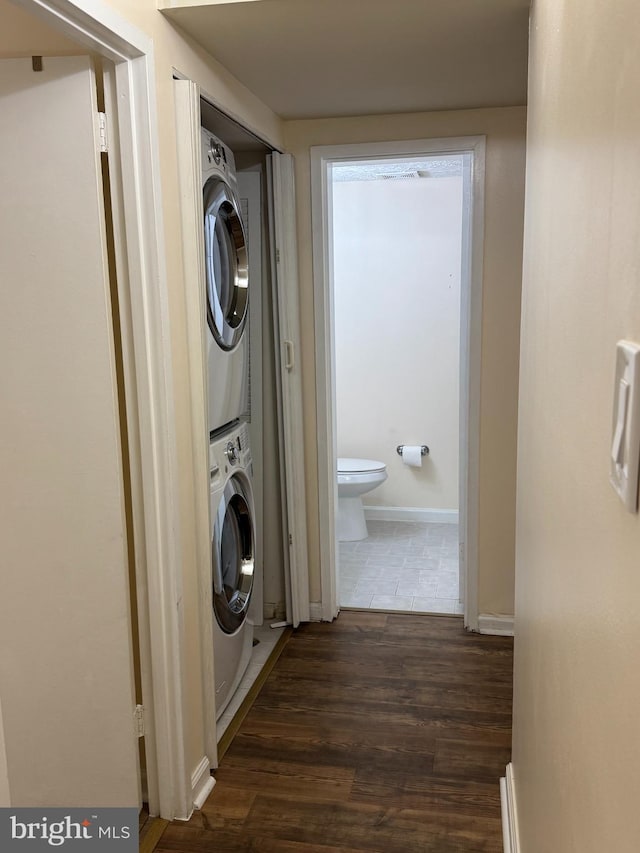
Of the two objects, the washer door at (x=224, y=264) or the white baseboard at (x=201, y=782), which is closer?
the white baseboard at (x=201, y=782)

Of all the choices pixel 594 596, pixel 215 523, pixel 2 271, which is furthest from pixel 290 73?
pixel 594 596

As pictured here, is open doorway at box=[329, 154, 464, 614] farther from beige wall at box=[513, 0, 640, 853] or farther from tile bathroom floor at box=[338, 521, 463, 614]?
beige wall at box=[513, 0, 640, 853]

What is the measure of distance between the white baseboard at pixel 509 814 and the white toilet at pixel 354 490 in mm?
2353

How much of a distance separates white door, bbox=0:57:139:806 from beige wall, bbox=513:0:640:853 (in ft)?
3.54

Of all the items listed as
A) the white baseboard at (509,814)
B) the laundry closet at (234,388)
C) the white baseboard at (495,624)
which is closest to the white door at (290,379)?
the laundry closet at (234,388)

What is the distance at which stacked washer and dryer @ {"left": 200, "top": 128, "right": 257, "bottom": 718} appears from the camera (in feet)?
8.25

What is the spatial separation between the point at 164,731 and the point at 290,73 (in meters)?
2.11

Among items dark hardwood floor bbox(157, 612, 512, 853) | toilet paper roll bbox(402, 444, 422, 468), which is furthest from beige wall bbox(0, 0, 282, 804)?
toilet paper roll bbox(402, 444, 422, 468)

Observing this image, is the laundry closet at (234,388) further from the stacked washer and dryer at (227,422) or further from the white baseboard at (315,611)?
the white baseboard at (315,611)

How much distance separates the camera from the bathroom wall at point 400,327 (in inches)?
187

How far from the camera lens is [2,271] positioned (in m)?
1.91

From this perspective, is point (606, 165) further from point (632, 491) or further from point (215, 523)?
point (215, 523)

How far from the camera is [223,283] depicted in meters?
2.70

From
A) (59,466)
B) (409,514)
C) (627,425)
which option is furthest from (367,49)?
(409,514)
